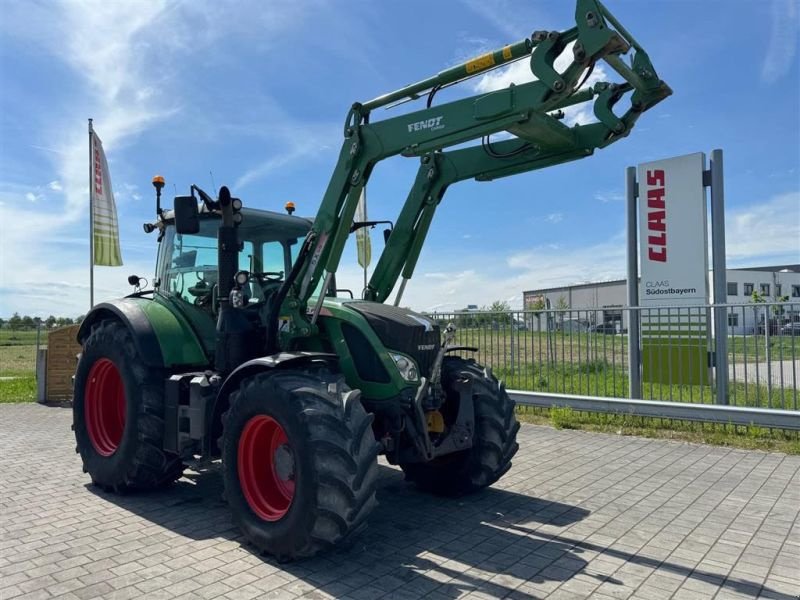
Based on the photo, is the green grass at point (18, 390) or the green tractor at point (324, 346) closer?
the green tractor at point (324, 346)

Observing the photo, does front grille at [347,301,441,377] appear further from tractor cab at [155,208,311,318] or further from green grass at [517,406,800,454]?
green grass at [517,406,800,454]

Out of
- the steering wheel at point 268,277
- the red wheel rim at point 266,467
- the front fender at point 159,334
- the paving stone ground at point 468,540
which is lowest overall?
the paving stone ground at point 468,540

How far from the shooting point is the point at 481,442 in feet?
17.4

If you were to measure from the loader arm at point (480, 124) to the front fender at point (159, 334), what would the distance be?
97 cm

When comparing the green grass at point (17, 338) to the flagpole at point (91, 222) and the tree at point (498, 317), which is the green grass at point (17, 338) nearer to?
the flagpole at point (91, 222)

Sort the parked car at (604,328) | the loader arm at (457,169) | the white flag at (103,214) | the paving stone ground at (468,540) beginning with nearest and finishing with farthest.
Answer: the paving stone ground at (468,540)
the loader arm at (457,169)
the parked car at (604,328)
the white flag at (103,214)

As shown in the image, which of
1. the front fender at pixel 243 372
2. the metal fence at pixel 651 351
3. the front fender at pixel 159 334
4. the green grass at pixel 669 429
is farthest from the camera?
the metal fence at pixel 651 351

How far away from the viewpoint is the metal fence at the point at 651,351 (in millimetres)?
8023

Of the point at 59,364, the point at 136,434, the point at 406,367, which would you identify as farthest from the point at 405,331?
the point at 59,364

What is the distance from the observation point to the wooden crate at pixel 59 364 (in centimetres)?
1220

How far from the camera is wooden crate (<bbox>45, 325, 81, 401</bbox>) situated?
1220 cm

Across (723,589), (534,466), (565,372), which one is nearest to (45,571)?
(723,589)

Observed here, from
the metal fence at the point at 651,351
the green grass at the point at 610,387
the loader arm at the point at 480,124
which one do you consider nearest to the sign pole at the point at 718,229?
the metal fence at the point at 651,351

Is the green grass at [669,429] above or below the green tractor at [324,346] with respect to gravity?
below
